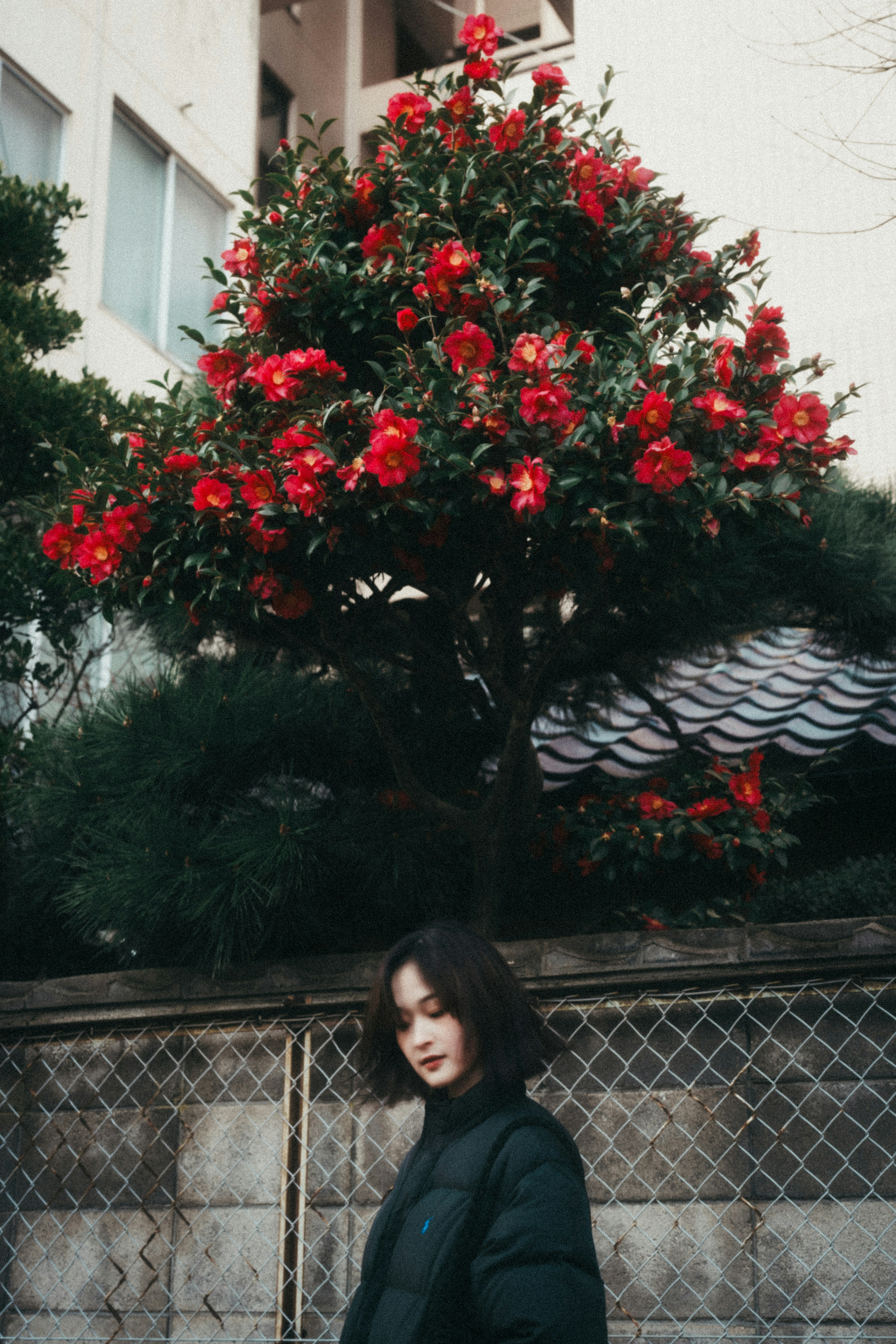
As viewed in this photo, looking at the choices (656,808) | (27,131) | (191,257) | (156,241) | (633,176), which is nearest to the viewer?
(633,176)

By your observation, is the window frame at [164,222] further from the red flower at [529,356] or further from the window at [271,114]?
the red flower at [529,356]

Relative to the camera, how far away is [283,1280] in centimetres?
273

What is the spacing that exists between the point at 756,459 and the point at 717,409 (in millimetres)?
180

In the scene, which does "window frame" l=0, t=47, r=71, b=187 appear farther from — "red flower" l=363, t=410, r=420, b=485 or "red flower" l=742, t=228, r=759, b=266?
"red flower" l=363, t=410, r=420, b=485

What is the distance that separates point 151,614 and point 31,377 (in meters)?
1.05

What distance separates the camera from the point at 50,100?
6.92 meters

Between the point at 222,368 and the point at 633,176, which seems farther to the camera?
the point at 633,176

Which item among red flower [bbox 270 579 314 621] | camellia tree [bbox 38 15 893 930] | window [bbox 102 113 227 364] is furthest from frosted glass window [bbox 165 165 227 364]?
red flower [bbox 270 579 314 621]

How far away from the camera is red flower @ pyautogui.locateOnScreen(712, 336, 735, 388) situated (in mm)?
2900

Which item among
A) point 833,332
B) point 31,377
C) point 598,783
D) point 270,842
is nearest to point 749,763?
point 598,783

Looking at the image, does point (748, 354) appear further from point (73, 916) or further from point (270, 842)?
point (73, 916)

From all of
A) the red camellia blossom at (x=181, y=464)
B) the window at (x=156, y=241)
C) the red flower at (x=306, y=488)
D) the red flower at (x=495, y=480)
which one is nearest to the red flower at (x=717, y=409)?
the red flower at (x=495, y=480)

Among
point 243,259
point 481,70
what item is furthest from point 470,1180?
point 481,70

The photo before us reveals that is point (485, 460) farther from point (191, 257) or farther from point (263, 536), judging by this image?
point (191, 257)
